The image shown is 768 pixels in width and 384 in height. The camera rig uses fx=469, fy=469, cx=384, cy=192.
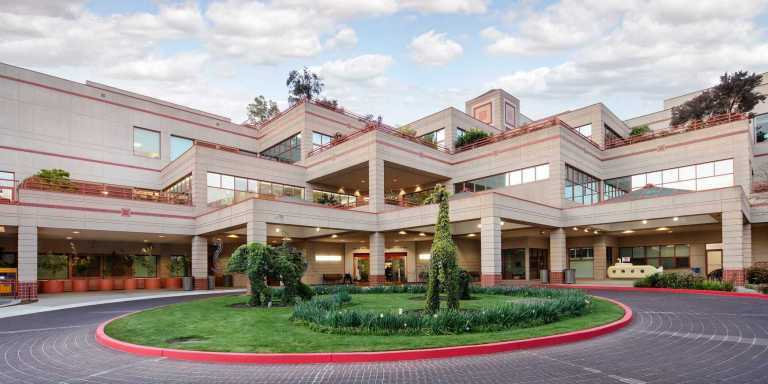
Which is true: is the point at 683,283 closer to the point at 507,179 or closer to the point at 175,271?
the point at 507,179

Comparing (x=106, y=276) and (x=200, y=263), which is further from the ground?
(x=200, y=263)

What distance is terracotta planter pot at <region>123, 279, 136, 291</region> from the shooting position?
119 feet

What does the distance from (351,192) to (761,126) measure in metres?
42.2

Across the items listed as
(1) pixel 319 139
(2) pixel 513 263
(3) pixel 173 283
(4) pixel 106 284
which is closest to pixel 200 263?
(3) pixel 173 283

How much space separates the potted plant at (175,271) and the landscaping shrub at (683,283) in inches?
1324


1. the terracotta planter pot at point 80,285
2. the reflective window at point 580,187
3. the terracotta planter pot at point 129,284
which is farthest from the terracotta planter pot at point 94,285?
the reflective window at point 580,187

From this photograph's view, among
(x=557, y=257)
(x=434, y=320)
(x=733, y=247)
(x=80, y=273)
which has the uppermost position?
(x=733, y=247)

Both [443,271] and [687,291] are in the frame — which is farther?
[687,291]

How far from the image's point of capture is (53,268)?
3419 centimetres

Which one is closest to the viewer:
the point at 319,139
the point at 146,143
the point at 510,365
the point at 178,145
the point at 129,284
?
the point at 510,365

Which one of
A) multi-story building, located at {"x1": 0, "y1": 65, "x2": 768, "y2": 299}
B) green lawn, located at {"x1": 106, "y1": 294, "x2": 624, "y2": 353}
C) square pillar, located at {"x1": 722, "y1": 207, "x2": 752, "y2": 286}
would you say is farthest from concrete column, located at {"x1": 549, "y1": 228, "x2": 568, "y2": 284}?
green lawn, located at {"x1": 106, "y1": 294, "x2": 624, "y2": 353}

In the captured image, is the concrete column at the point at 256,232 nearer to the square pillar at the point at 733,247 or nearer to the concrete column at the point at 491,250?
the concrete column at the point at 491,250

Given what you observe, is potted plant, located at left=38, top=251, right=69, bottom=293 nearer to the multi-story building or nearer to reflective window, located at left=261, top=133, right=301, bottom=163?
the multi-story building

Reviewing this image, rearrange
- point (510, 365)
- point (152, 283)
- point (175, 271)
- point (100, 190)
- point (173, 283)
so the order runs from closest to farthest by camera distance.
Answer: point (510, 365) → point (100, 190) → point (152, 283) → point (173, 283) → point (175, 271)
